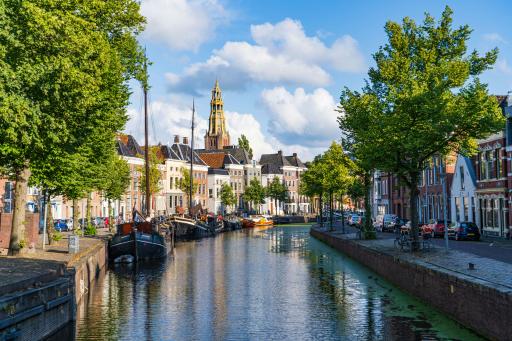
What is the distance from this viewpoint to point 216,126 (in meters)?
179

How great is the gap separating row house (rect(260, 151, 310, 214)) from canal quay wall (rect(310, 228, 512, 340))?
129778mm

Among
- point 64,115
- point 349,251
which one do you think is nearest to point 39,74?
point 64,115

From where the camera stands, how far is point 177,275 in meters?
35.5

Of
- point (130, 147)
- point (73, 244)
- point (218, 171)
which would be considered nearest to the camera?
point (73, 244)

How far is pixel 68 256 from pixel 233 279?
9271 millimetres

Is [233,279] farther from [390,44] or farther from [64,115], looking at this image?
[390,44]

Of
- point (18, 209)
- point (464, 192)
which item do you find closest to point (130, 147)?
point (464, 192)

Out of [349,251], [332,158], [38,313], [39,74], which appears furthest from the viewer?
[332,158]

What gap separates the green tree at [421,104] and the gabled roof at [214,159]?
108 metres

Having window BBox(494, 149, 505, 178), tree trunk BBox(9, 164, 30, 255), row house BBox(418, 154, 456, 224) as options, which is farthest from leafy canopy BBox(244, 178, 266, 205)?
tree trunk BBox(9, 164, 30, 255)

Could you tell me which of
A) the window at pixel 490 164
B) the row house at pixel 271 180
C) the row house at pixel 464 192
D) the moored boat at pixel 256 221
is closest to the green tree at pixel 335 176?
the row house at pixel 464 192

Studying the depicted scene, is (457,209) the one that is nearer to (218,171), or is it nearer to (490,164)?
(490,164)

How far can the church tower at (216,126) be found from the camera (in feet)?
580

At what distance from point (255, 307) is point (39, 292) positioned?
978cm
